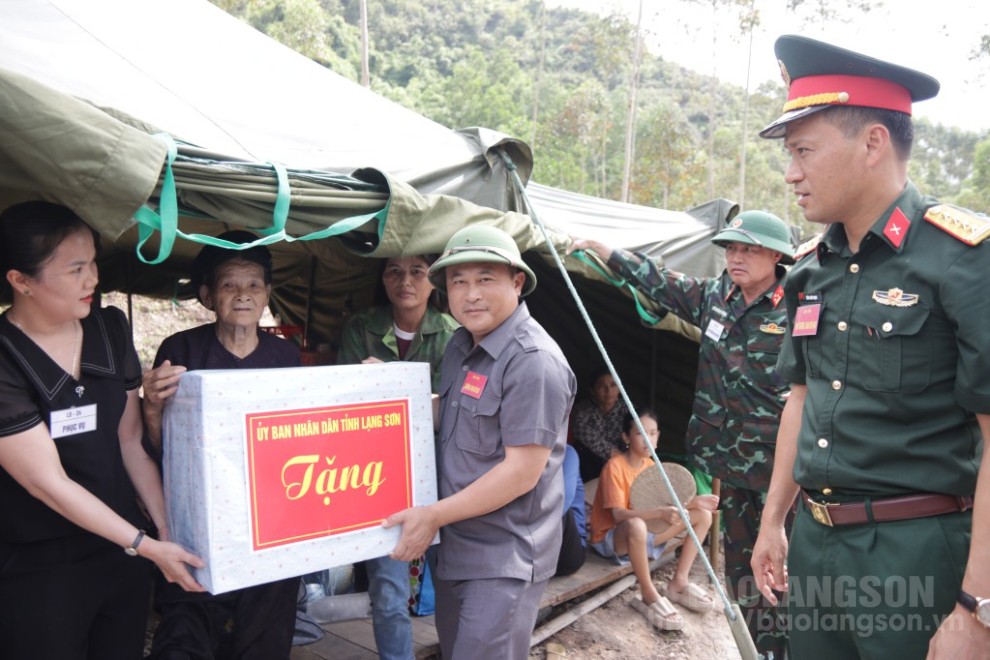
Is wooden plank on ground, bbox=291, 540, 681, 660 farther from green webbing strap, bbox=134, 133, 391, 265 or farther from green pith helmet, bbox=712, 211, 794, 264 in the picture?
green pith helmet, bbox=712, 211, 794, 264

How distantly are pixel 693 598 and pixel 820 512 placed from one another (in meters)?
2.90

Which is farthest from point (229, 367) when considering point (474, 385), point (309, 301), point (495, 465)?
point (309, 301)

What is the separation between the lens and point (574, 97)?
1096 inches

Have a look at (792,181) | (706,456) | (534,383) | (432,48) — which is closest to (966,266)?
(792,181)

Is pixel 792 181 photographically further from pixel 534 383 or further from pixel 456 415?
pixel 456 415

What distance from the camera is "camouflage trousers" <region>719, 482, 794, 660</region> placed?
3.12m

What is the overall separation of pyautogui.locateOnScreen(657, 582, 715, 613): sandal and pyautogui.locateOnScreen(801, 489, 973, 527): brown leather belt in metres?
2.90

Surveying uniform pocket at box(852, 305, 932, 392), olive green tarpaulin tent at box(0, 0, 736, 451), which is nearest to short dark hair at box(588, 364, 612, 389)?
olive green tarpaulin tent at box(0, 0, 736, 451)

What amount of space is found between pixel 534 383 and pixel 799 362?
74 cm

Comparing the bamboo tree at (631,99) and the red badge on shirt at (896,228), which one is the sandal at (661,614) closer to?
the red badge on shirt at (896,228)

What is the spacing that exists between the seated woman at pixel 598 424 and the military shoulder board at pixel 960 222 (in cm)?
326

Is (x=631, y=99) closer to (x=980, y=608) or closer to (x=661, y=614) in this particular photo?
(x=661, y=614)

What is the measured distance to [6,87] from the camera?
1555 millimetres

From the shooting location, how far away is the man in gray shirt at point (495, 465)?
195cm
